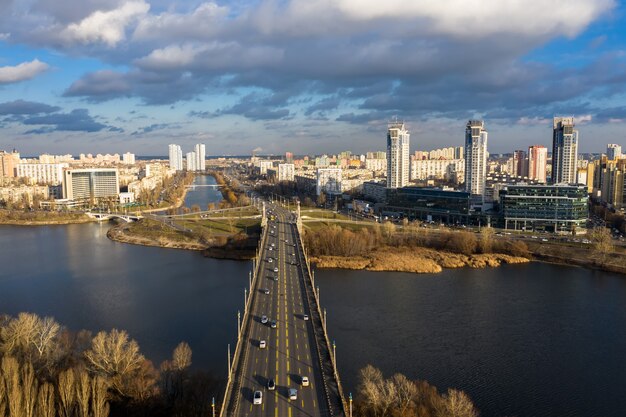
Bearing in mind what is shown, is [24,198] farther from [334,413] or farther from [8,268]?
[334,413]

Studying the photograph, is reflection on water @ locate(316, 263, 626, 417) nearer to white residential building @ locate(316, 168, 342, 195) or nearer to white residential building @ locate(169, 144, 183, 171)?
white residential building @ locate(316, 168, 342, 195)

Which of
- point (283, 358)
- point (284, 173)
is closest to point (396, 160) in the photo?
point (284, 173)

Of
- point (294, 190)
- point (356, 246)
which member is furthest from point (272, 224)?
point (294, 190)

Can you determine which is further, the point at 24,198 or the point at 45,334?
the point at 24,198

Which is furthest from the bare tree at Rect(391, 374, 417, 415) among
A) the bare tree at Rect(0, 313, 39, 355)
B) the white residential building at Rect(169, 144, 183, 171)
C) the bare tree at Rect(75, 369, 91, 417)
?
the white residential building at Rect(169, 144, 183, 171)

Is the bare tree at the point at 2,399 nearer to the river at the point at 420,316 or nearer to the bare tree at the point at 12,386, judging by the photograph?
the bare tree at the point at 12,386

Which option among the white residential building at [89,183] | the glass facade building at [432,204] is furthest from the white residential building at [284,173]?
the glass facade building at [432,204]

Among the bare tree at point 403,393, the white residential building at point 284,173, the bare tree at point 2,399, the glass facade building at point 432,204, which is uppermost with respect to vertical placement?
the white residential building at point 284,173
